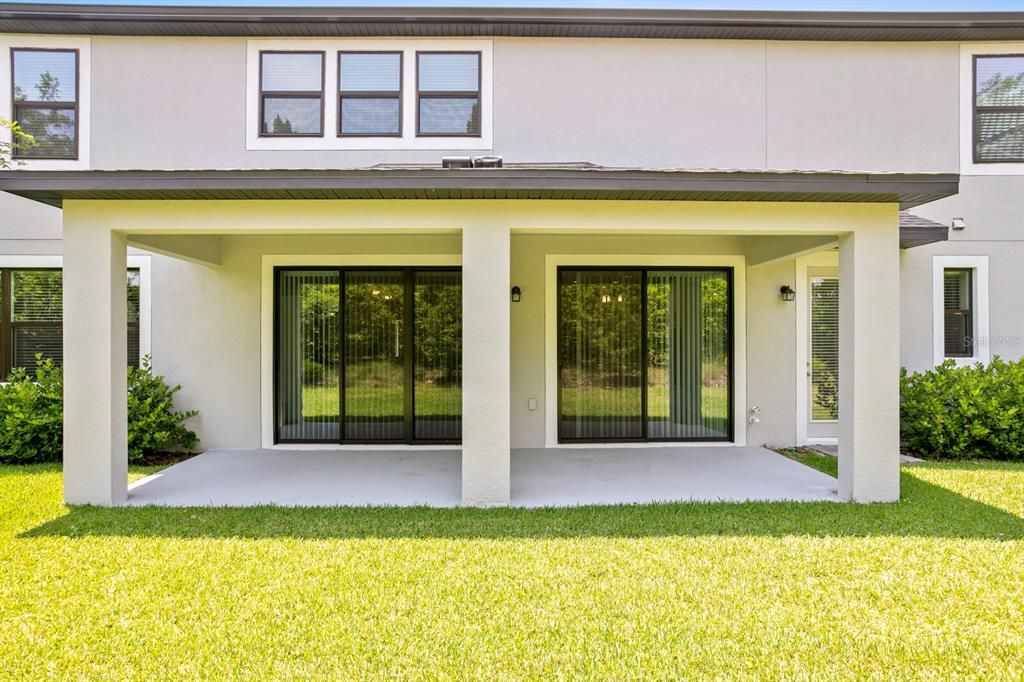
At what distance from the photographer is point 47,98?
8.82 m

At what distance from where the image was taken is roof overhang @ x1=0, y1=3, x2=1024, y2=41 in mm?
8500

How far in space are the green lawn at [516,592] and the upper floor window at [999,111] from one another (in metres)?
6.38

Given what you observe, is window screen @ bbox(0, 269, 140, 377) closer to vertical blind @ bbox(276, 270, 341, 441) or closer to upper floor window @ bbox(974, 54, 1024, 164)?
vertical blind @ bbox(276, 270, 341, 441)

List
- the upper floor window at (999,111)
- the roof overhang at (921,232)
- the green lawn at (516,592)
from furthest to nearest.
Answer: the upper floor window at (999,111), the roof overhang at (921,232), the green lawn at (516,592)

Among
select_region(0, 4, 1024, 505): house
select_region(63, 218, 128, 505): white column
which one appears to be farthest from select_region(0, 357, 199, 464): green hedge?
select_region(63, 218, 128, 505): white column

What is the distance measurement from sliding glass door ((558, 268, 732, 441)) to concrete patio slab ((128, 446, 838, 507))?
48 centimetres

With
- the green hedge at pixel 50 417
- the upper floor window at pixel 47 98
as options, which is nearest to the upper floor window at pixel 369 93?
the upper floor window at pixel 47 98

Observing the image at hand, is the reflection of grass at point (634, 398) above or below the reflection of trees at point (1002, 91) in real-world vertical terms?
below

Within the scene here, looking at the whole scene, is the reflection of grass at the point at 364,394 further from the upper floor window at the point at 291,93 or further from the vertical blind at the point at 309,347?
the upper floor window at the point at 291,93

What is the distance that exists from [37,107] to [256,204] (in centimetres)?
587

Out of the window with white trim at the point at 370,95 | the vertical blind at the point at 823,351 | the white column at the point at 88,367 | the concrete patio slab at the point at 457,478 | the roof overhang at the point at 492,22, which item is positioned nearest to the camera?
the white column at the point at 88,367

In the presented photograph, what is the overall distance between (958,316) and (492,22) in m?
8.90

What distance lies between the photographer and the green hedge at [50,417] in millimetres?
7957

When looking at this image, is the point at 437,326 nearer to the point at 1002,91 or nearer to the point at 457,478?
the point at 457,478
